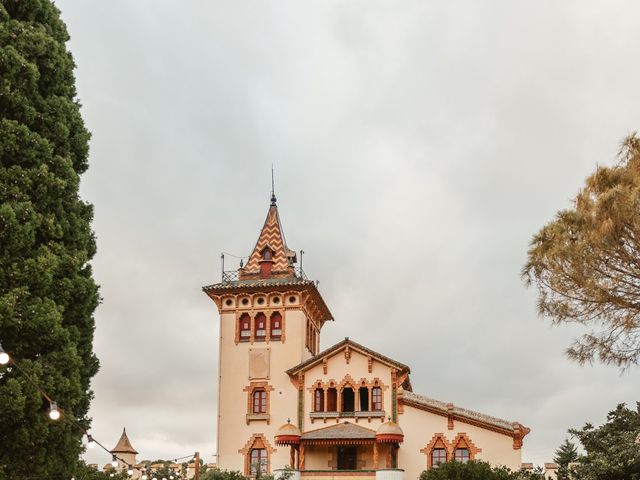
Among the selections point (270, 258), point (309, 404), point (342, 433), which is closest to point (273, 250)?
point (270, 258)

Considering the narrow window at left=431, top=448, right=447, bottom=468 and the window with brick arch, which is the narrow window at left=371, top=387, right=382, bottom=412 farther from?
the window with brick arch

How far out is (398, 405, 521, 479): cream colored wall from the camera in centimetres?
3681

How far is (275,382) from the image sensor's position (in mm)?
40625

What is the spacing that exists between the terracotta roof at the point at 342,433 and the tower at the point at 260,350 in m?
1.65

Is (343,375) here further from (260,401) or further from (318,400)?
(260,401)

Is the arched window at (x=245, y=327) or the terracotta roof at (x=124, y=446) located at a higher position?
the arched window at (x=245, y=327)

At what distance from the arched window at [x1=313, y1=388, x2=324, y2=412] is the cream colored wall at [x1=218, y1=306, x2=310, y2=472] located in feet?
3.03

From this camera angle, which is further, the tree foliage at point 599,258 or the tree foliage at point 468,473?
the tree foliage at point 468,473

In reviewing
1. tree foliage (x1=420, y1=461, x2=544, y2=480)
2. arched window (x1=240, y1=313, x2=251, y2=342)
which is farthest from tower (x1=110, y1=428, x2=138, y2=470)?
tree foliage (x1=420, y1=461, x2=544, y2=480)

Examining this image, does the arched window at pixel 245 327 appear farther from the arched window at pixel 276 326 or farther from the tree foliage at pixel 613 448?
the tree foliage at pixel 613 448

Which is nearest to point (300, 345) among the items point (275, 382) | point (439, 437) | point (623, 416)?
point (275, 382)

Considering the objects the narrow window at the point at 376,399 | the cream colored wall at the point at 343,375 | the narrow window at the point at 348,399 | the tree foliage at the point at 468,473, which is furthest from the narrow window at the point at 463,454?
the tree foliage at the point at 468,473

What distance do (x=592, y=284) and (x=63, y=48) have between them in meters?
14.1

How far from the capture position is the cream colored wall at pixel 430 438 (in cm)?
3681
